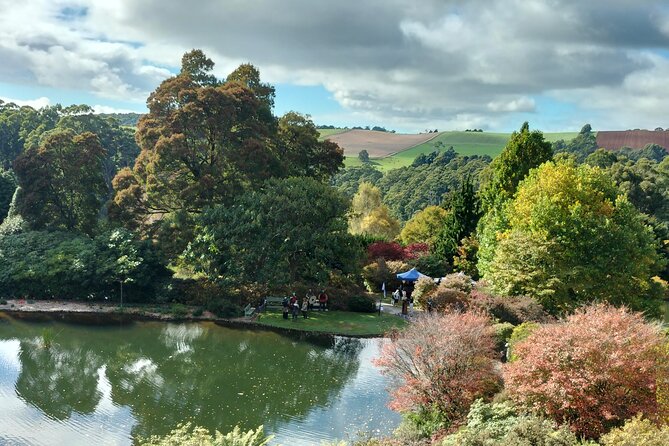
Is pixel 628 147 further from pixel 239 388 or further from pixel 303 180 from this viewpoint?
pixel 239 388

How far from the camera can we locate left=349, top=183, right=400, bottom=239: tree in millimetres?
46938

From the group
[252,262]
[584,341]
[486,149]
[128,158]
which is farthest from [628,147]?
[584,341]

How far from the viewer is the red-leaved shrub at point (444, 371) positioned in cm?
1401

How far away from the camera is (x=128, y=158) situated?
68312 mm

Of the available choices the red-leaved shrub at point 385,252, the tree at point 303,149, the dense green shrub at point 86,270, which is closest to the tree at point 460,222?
the red-leaved shrub at point 385,252

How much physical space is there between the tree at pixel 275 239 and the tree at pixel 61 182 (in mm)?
9343

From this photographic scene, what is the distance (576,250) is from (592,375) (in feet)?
37.5

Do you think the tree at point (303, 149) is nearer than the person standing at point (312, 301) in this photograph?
No

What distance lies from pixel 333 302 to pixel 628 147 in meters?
95.1

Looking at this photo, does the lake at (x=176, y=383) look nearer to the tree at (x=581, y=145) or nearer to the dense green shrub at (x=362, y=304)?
the dense green shrub at (x=362, y=304)

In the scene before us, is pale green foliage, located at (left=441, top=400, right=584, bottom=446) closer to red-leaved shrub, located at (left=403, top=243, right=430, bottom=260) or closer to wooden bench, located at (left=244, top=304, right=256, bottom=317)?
wooden bench, located at (left=244, top=304, right=256, bottom=317)

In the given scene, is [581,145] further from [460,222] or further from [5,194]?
[5,194]

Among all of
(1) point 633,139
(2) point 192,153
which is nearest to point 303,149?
(2) point 192,153

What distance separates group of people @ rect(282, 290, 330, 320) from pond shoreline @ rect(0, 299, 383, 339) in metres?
1.31
